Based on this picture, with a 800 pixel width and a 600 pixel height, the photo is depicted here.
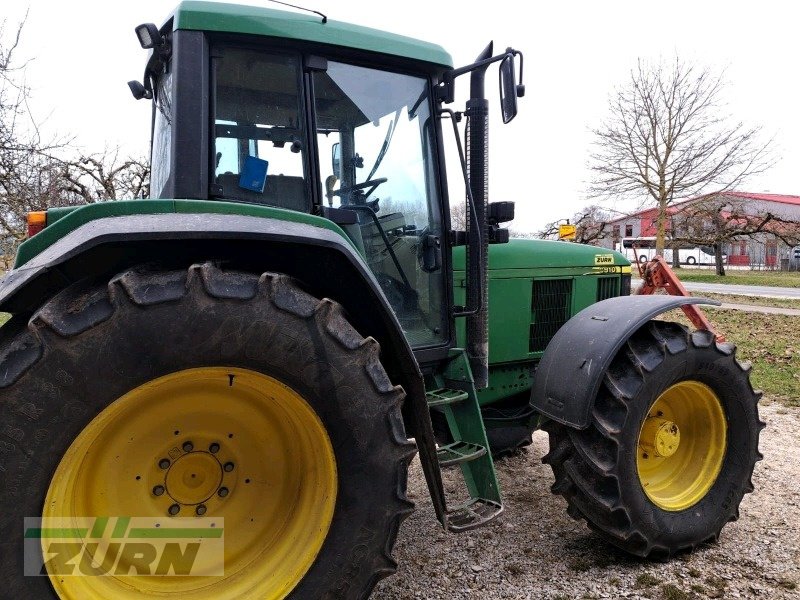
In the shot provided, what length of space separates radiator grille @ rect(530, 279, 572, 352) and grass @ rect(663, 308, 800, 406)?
2960mm

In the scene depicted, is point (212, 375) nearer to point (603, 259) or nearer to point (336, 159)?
point (336, 159)

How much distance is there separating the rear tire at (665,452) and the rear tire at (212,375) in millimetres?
1062

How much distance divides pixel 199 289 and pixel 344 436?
2.22 ft

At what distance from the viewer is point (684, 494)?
314 centimetres

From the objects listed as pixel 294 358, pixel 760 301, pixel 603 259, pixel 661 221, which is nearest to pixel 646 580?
pixel 294 358

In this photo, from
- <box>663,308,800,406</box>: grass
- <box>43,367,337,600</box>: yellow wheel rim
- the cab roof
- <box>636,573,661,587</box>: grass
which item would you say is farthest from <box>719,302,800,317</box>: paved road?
<box>43,367,337,600</box>: yellow wheel rim

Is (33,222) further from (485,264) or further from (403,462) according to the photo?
(485,264)

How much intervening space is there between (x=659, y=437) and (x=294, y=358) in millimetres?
2008

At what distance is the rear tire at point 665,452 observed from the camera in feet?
9.22

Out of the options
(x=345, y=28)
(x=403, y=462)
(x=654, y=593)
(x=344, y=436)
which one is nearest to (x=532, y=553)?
(x=654, y=593)

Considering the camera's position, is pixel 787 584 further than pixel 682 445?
No

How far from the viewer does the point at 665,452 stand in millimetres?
3115

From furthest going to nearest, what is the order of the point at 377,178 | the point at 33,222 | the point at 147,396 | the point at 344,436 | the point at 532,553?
the point at 532,553 < the point at 377,178 < the point at 33,222 < the point at 344,436 < the point at 147,396
